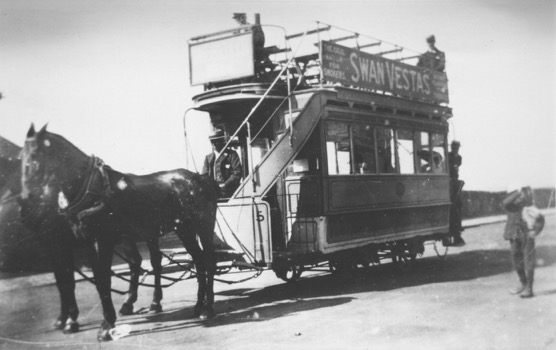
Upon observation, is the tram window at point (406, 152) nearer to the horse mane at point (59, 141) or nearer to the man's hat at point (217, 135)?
the man's hat at point (217, 135)

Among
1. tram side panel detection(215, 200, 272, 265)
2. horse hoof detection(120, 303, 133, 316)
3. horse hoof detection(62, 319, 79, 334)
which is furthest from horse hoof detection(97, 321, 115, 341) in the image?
tram side panel detection(215, 200, 272, 265)

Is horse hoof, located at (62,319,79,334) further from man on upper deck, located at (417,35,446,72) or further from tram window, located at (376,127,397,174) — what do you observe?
man on upper deck, located at (417,35,446,72)

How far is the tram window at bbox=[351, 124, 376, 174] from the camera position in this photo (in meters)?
8.53

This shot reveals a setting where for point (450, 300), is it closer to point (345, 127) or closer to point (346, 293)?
point (346, 293)

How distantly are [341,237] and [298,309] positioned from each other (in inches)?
68.5

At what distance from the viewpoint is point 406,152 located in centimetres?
969

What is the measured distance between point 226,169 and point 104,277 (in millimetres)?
3135

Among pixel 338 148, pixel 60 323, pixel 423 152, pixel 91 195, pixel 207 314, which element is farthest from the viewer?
pixel 423 152

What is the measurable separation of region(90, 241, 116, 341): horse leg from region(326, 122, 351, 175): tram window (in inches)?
146

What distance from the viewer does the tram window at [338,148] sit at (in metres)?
8.04

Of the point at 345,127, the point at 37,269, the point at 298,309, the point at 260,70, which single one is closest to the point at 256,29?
the point at 260,70

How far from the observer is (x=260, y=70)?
8.62 m

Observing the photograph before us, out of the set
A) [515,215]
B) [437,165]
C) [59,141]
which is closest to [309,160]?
[515,215]

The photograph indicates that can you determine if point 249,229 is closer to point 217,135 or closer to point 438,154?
point 217,135
